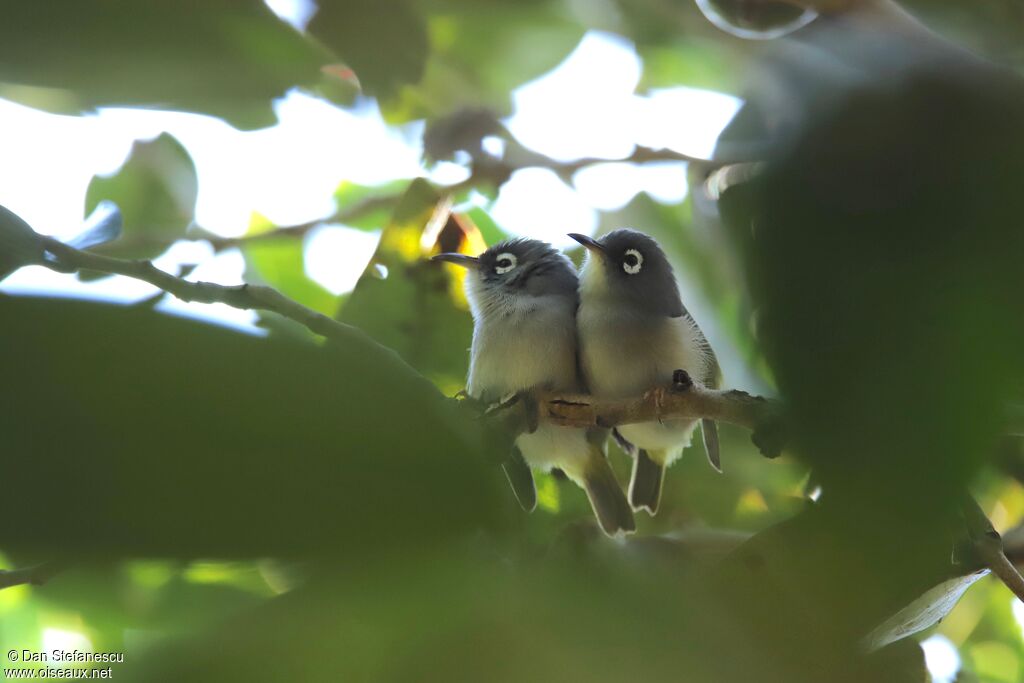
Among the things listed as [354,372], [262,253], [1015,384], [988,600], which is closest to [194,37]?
[354,372]

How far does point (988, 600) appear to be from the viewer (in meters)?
2.12

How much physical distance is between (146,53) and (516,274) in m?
1.95

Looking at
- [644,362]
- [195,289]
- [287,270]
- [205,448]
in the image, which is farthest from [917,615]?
[287,270]

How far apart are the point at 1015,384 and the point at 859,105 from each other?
12cm

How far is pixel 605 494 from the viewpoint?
1.96 metres

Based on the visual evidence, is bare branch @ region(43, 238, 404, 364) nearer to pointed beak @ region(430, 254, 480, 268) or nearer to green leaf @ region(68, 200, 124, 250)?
green leaf @ region(68, 200, 124, 250)

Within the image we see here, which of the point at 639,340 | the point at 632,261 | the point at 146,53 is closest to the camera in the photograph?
the point at 146,53

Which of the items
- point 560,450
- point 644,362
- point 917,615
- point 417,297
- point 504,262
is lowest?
point 917,615

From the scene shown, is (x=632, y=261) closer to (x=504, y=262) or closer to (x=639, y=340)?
(x=639, y=340)

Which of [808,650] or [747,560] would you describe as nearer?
[808,650]

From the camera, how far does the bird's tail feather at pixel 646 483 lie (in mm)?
1979

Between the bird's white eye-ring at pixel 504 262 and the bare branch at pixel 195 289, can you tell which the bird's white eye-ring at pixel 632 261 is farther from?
the bare branch at pixel 195 289

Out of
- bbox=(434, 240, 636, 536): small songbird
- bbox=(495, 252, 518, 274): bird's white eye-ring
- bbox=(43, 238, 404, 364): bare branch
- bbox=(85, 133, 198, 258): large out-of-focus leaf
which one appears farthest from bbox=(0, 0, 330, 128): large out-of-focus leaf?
bbox=(495, 252, 518, 274): bird's white eye-ring

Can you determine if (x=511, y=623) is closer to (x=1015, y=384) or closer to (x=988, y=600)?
(x=1015, y=384)
